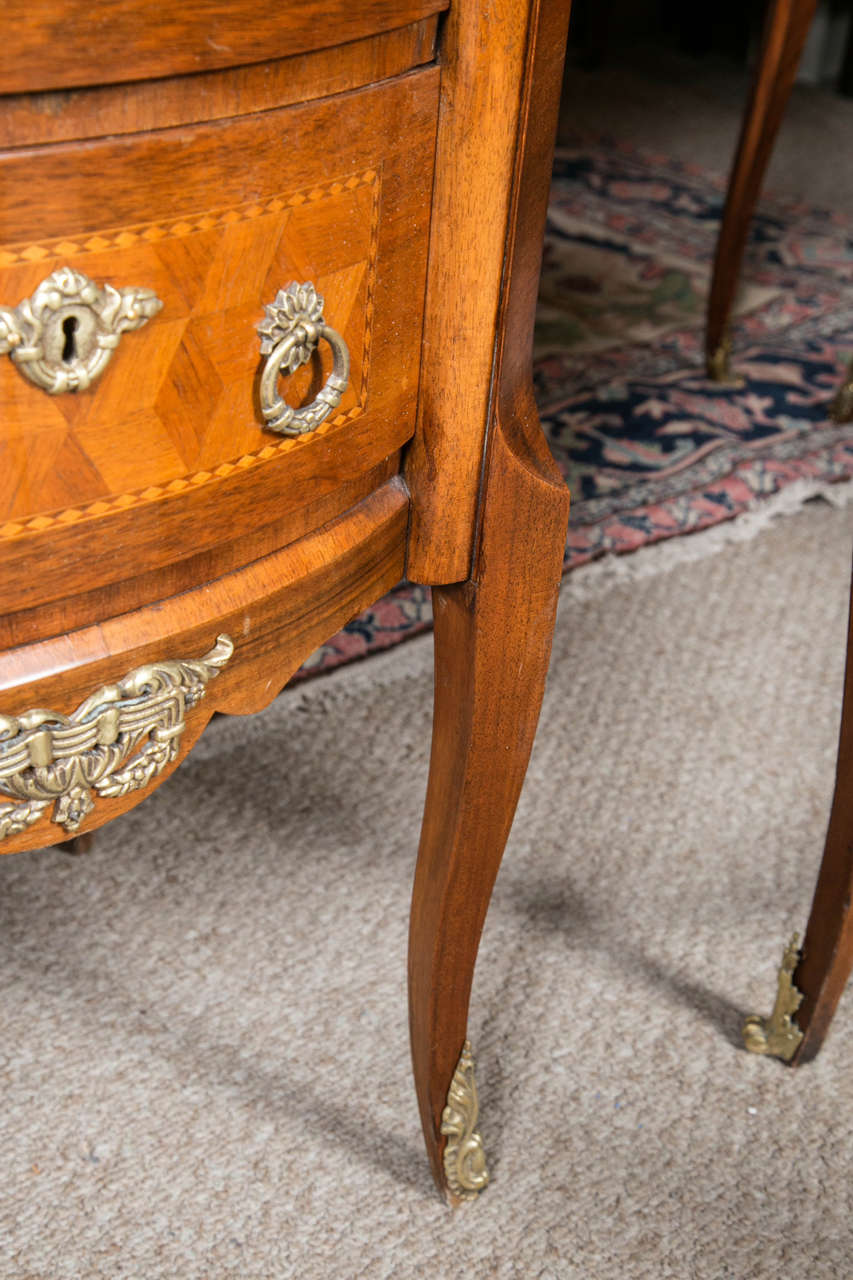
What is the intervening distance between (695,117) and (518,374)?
2.10m

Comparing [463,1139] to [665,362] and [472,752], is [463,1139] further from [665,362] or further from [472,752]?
[665,362]

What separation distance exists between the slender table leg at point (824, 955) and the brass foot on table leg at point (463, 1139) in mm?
190

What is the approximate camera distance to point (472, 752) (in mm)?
523

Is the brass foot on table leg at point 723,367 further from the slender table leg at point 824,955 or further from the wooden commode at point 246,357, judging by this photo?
the wooden commode at point 246,357

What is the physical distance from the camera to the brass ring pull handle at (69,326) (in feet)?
1.05

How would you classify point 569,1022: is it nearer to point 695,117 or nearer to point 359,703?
point 359,703

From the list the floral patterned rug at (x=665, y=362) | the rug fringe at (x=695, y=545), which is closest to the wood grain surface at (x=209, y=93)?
the floral patterned rug at (x=665, y=362)

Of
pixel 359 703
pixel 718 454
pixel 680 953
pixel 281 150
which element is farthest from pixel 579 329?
pixel 281 150

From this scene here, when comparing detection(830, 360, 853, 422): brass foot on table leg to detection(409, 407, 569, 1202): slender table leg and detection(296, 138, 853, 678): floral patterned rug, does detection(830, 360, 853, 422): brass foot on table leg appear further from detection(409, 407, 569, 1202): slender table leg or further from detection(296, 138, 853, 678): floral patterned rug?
detection(409, 407, 569, 1202): slender table leg

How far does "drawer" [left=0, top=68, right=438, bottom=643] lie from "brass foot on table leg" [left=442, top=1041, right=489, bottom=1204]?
1.06ft

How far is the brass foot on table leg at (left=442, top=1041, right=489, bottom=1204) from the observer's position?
63 centimetres

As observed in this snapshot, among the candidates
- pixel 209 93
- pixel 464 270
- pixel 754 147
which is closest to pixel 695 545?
pixel 754 147

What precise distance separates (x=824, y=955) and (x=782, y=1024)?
6 centimetres

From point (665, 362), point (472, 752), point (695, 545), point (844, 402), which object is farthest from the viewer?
point (665, 362)
